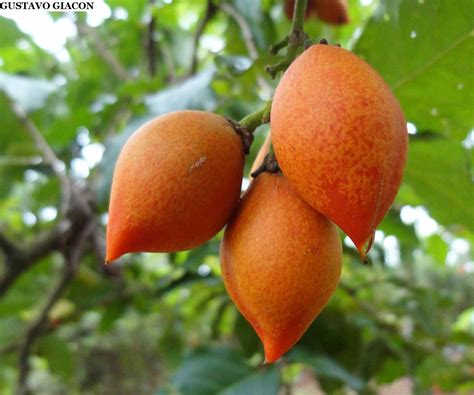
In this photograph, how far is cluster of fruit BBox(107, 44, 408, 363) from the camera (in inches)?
26.8

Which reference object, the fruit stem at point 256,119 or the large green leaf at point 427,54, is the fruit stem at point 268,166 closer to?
the fruit stem at point 256,119

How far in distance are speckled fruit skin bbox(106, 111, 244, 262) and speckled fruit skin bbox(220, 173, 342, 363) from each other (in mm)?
59

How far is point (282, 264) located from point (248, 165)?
0.93 meters

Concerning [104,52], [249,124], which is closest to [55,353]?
[104,52]

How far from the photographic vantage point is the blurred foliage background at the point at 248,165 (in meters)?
1.27

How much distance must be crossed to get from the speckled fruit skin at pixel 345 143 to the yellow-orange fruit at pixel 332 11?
32.3 inches

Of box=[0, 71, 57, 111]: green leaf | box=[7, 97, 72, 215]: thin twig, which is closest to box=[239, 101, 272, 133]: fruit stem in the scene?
box=[7, 97, 72, 215]: thin twig

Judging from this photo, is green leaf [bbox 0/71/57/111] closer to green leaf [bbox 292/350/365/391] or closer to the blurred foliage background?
the blurred foliage background

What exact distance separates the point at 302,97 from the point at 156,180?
0.23 meters

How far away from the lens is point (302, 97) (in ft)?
2.36

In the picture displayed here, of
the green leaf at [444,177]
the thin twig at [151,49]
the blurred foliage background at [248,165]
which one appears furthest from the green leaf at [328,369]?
the thin twig at [151,49]

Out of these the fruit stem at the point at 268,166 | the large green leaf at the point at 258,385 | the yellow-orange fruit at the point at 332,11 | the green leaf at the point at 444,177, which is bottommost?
the large green leaf at the point at 258,385

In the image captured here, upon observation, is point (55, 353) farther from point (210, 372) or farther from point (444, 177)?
point (444, 177)

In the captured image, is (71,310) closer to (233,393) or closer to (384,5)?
(233,393)
